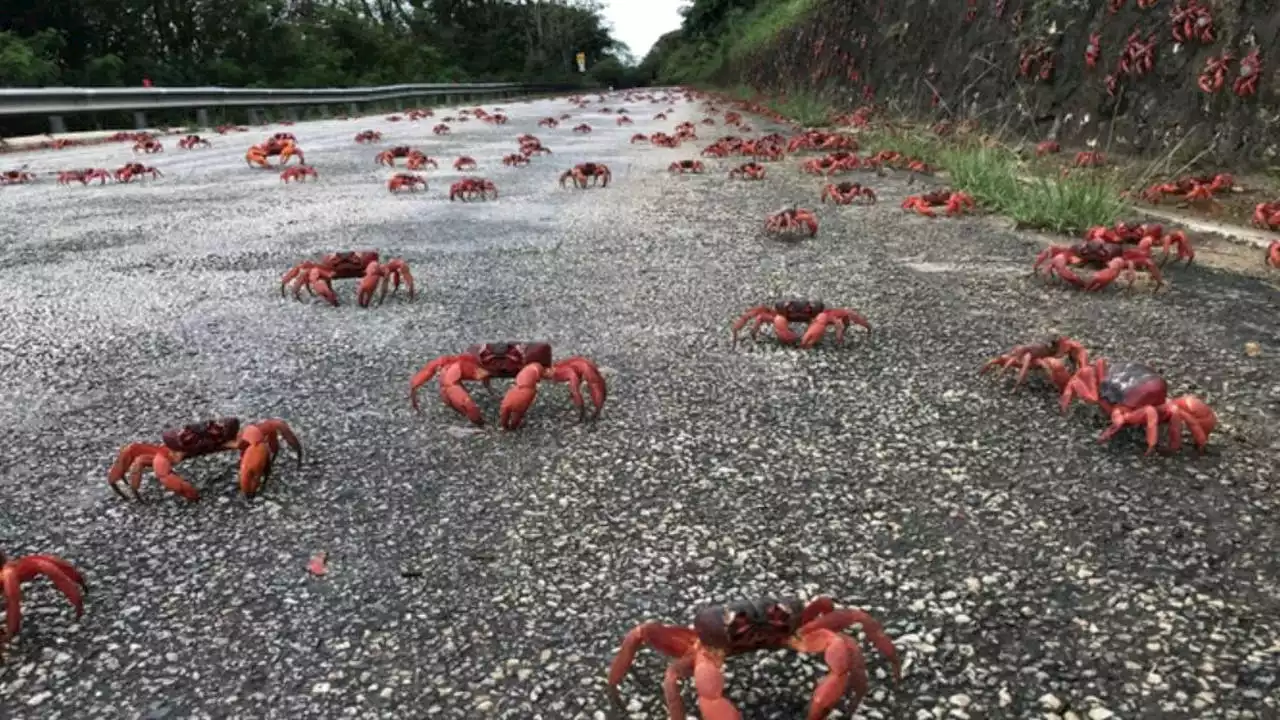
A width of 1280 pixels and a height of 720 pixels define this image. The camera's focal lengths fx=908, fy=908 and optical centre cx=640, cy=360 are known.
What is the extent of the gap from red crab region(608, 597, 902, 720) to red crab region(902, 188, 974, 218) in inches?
242

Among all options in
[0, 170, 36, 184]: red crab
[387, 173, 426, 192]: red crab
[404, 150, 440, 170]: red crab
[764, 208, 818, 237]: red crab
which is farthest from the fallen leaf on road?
[0, 170, 36, 184]: red crab

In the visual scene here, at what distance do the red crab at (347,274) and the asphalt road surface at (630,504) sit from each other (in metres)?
0.11

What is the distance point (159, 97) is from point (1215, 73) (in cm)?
1928

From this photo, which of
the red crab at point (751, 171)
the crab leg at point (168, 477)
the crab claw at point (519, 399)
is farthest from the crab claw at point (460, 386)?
the red crab at point (751, 171)

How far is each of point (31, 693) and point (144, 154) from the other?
13.8 m

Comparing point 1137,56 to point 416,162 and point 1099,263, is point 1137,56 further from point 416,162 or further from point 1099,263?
point 416,162

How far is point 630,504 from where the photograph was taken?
2666mm

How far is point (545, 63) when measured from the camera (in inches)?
3265

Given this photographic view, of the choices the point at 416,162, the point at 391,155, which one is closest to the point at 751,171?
the point at 416,162

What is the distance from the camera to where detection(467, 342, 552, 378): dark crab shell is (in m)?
3.41

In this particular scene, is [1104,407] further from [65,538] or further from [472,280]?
[472,280]

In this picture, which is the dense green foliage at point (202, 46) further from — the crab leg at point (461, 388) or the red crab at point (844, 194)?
the crab leg at point (461, 388)

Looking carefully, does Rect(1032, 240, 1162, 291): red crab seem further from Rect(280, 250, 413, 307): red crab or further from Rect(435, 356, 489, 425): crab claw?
Rect(280, 250, 413, 307): red crab

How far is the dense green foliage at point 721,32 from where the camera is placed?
33.7m
